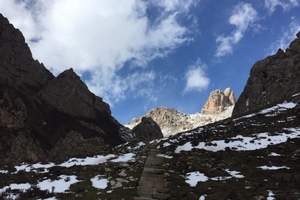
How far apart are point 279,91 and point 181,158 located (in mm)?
56756

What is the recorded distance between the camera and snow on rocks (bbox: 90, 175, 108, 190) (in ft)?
99.5

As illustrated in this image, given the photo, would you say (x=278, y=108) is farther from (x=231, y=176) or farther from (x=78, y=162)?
(x=231, y=176)

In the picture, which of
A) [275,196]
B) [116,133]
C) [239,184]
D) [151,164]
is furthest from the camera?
[116,133]

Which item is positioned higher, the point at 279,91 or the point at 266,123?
the point at 279,91

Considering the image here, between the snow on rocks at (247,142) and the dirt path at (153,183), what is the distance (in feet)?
22.5

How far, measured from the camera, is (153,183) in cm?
3095

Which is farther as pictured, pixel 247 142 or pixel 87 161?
pixel 247 142

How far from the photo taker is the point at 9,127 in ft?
328

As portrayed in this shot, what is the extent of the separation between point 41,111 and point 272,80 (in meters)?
52.7

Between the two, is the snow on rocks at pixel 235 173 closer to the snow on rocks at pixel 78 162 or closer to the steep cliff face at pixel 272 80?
the snow on rocks at pixel 78 162

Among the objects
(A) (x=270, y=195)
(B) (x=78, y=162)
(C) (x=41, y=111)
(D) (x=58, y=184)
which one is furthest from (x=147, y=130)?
(A) (x=270, y=195)

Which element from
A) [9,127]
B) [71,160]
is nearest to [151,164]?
[71,160]

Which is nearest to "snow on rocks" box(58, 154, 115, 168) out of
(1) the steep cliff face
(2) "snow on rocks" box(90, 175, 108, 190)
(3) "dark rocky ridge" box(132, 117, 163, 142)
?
(2) "snow on rocks" box(90, 175, 108, 190)

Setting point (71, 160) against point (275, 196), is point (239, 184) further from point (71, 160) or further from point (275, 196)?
point (71, 160)
